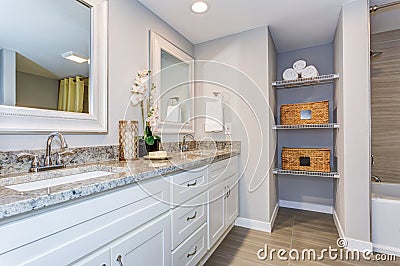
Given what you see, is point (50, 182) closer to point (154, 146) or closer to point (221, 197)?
point (154, 146)

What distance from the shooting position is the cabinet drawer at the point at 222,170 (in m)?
1.84

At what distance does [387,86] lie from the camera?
2670 millimetres

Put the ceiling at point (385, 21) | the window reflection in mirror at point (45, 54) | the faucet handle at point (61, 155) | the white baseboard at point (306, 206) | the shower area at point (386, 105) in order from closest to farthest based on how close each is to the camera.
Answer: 1. the window reflection in mirror at point (45, 54)
2. the faucet handle at point (61, 155)
3. the ceiling at point (385, 21)
4. the shower area at point (386, 105)
5. the white baseboard at point (306, 206)

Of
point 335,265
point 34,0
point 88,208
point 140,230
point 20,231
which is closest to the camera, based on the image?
point 20,231

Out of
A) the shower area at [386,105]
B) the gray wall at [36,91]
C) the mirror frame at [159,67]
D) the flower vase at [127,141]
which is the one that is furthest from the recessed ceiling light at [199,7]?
the shower area at [386,105]

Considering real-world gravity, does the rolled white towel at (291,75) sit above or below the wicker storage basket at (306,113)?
above

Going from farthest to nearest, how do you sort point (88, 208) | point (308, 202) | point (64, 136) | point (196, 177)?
point (308, 202)
point (196, 177)
point (64, 136)
point (88, 208)

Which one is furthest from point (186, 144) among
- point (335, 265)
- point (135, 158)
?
point (335, 265)

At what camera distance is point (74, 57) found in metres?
1.40

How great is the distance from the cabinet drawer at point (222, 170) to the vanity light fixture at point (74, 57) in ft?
3.95

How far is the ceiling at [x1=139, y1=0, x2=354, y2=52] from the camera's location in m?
2.00

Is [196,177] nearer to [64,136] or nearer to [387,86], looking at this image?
[64,136]

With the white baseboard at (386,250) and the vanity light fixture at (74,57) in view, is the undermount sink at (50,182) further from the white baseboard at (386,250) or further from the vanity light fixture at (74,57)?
the white baseboard at (386,250)

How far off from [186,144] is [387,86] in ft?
8.40
